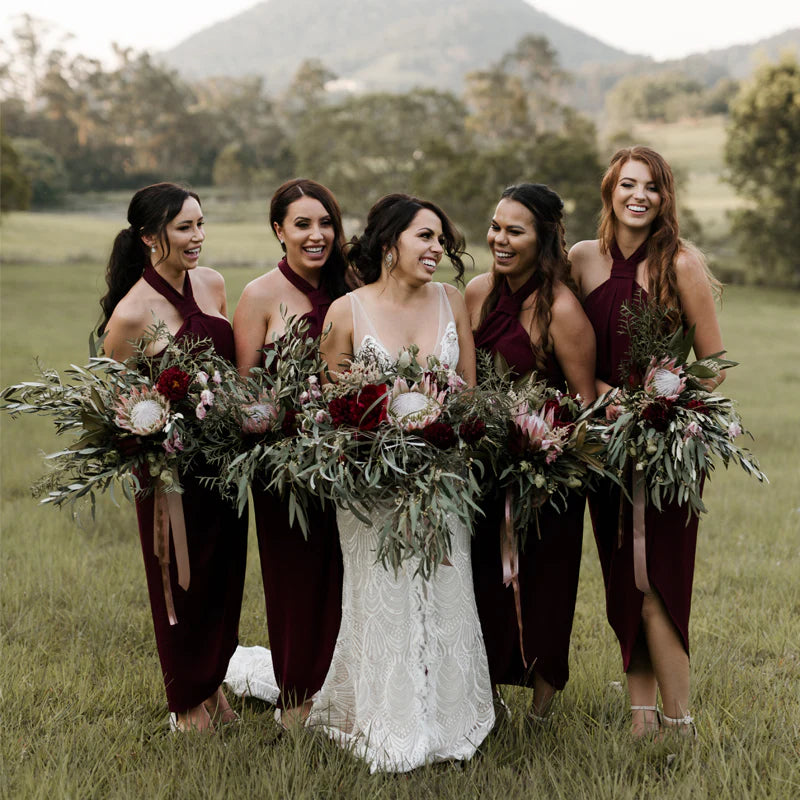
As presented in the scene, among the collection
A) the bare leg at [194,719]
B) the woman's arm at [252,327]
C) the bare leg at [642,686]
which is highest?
the woman's arm at [252,327]

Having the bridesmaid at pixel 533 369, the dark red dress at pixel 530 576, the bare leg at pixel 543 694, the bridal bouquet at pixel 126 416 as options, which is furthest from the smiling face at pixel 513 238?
the bare leg at pixel 543 694

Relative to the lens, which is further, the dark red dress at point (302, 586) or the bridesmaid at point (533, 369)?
the dark red dress at point (302, 586)

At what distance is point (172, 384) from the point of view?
3.82m

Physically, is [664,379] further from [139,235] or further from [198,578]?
[139,235]

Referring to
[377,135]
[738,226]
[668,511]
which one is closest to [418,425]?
[668,511]

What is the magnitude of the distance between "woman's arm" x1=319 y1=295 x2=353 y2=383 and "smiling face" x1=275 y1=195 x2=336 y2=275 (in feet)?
1.58

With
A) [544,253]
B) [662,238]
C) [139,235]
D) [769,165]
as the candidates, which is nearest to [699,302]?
[662,238]

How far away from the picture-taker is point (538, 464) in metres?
3.86

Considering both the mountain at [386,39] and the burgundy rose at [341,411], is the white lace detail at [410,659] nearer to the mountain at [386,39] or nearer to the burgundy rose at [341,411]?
the burgundy rose at [341,411]

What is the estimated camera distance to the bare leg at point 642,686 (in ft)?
14.3

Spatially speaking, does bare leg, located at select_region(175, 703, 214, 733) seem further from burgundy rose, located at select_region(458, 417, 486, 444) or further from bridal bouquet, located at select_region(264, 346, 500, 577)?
burgundy rose, located at select_region(458, 417, 486, 444)

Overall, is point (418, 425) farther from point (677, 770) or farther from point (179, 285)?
point (677, 770)

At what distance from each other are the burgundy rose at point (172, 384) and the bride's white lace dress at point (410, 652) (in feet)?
2.64

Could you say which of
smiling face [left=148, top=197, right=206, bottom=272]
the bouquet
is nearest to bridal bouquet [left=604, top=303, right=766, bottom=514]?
→ the bouquet
